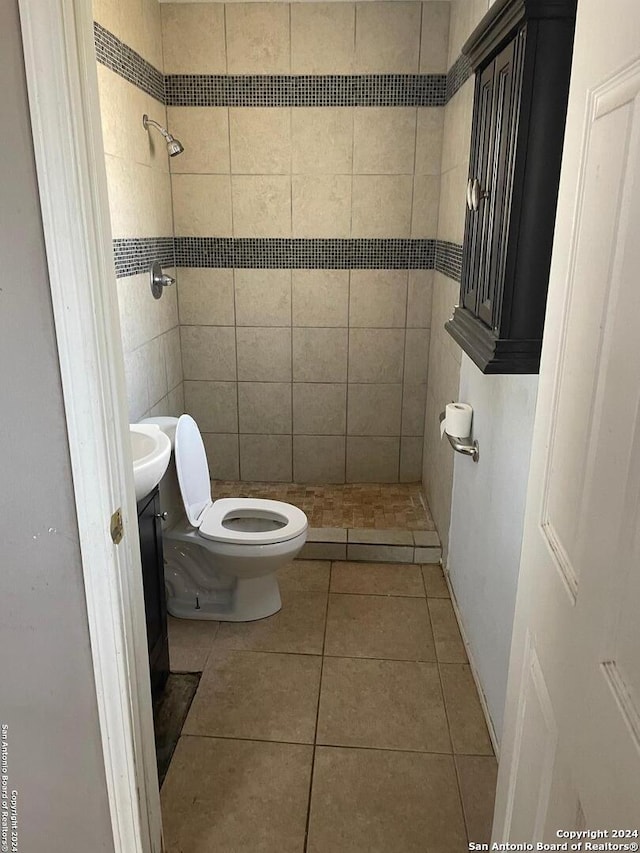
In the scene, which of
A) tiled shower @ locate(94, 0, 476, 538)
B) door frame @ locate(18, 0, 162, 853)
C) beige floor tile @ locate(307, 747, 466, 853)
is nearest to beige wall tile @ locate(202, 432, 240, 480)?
tiled shower @ locate(94, 0, 476, 538)

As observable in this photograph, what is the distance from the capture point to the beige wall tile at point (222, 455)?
355 centimetres

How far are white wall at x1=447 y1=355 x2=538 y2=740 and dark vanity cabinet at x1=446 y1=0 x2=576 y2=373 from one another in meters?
0.20

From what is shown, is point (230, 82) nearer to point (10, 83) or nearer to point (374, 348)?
point (374, 348)

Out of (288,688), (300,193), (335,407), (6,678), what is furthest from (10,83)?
(335,407)

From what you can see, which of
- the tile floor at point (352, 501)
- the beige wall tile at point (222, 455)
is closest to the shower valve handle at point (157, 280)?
the beige wall tile at point (222, 455)

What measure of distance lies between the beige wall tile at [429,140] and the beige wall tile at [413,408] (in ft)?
3.55

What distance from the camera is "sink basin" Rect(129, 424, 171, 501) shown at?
1739 millimetres

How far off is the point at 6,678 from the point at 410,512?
232cm

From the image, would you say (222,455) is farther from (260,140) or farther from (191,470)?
(260,140)

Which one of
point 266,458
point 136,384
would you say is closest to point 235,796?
point 136,384

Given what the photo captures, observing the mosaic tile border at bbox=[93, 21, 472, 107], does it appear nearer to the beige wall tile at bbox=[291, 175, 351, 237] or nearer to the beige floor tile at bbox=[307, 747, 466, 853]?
the beige wall tile at bbox=[291, 175, 351, 237]

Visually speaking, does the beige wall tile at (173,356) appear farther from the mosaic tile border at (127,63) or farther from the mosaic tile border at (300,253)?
the mosaic tile border at (127,63)

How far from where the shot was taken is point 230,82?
3023mm

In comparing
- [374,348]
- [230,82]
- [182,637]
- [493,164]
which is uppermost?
[230,82]
